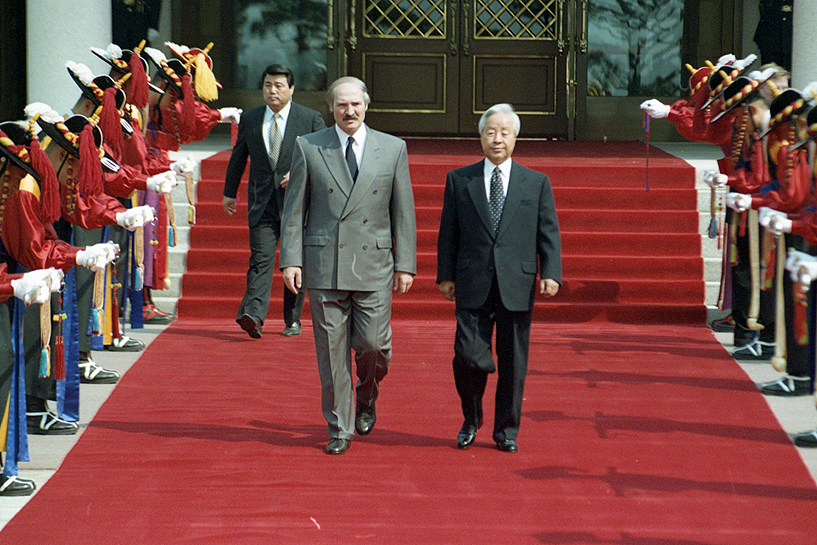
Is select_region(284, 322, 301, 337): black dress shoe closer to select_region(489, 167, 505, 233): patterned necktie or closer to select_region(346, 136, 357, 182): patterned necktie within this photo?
select_region(346, 136, 357, 182): patterned necktie

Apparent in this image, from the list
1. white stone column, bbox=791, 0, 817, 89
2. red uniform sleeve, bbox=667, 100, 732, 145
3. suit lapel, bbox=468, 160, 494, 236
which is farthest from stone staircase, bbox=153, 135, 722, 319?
suit lapel, bbox=468, 160, 494, 236

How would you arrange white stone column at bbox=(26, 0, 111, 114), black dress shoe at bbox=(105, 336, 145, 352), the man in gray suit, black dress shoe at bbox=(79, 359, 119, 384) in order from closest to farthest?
the man in gray suit
black dress shoe at bbox=(79, 359, 119, 384)
black dress shoe at bbox=(105, 336, 145, 352)
white stone column at bbox=(26, 0, 111, 114)

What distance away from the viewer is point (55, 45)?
960 cm

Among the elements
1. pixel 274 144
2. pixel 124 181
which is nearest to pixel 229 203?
pixel 274 144

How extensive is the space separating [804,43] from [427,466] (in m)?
6.55

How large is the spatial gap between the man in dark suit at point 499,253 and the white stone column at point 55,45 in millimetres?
5579

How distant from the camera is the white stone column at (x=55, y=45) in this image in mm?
9586

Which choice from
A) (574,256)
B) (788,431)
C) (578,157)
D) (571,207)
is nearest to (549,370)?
(788,431)

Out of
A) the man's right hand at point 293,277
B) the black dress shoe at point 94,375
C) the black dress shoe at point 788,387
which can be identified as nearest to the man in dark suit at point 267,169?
the black dress shoe at point 94,375

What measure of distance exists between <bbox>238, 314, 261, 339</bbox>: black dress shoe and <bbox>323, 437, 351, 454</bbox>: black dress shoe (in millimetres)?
2400

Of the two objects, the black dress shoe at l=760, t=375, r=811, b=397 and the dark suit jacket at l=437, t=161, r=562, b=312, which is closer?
the dark suit jacket at l=437, t=161, r=562, b=312

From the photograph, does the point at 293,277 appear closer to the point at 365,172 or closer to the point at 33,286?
the point at 365,172

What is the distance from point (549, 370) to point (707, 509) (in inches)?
94.2

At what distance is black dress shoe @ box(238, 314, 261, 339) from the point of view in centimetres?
742
